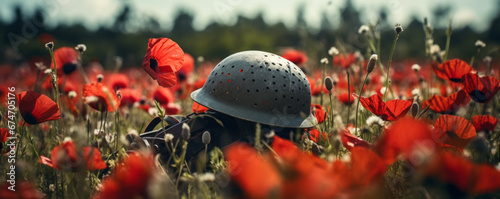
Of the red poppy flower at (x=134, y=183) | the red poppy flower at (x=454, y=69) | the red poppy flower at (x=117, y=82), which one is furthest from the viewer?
the red poppy flower at (x=117, y=82)

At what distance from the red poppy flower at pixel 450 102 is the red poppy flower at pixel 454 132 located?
1.07ft

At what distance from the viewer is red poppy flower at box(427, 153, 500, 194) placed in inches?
27.6

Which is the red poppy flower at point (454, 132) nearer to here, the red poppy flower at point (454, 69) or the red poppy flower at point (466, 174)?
the red poppy flower at point (466, 174)

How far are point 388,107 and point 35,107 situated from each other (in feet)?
4.40

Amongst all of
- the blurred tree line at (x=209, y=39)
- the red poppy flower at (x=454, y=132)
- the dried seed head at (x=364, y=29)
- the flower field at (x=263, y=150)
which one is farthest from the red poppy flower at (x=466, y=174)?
the blurred tree line at (x=209, y=39)

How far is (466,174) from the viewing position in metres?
0.71

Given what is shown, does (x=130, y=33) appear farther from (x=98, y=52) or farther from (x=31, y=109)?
(x=31, y=109)

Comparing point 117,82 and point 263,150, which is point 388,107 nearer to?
point 263,150

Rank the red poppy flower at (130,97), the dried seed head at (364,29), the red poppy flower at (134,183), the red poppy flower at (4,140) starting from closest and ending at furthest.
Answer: the red poppy flower at (134,183), the red poppy flower at (4,140), the dried seed head at (364,29), the red poppy flower at (130,97)

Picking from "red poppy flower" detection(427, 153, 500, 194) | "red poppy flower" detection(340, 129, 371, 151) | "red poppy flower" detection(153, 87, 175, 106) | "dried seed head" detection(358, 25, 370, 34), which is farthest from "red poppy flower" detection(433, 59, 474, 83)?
"red poppy flower" detection(153, 87, 175, 106)

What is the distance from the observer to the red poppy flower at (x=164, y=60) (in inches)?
64.6

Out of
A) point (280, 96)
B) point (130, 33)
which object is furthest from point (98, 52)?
point (280, 96)

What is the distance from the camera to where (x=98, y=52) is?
1417cm

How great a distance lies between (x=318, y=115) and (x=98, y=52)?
45.9ft
